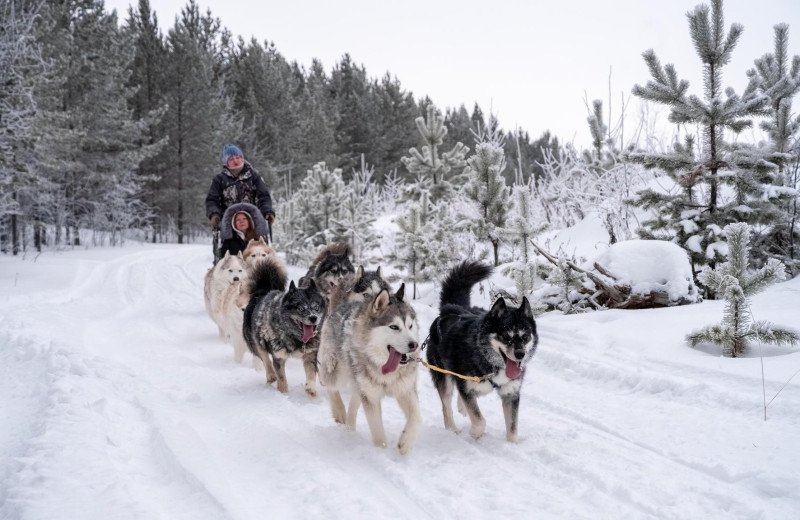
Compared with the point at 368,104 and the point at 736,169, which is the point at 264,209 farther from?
the point at 368,104

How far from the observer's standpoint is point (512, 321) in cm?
348

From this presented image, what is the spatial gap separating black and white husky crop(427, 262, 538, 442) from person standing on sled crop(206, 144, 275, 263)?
206 inches

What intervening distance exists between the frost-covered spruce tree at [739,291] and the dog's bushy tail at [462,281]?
2.12 metres

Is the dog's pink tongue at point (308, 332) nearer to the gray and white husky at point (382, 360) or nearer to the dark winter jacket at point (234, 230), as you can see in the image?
the gray and white husky at point (382, 360)

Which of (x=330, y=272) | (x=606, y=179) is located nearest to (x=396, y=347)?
(x=330, y=272)

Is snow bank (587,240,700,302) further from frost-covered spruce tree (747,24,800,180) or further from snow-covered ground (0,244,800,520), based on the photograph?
frost-covered spruce tree (747,24,800,180)

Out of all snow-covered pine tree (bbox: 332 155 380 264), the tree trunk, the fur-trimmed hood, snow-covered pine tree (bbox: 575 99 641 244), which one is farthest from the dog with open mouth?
the tree trunk

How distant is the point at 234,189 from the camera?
27.8 ft

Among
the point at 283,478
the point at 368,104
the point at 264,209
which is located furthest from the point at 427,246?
the point at 368,104

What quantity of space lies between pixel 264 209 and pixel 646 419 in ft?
21.5

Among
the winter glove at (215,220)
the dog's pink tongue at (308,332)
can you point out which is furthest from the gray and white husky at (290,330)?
the winter glove at (215,220)

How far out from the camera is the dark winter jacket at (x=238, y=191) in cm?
839

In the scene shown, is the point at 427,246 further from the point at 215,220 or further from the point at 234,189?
the point at 215,220

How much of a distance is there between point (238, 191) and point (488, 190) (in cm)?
427
